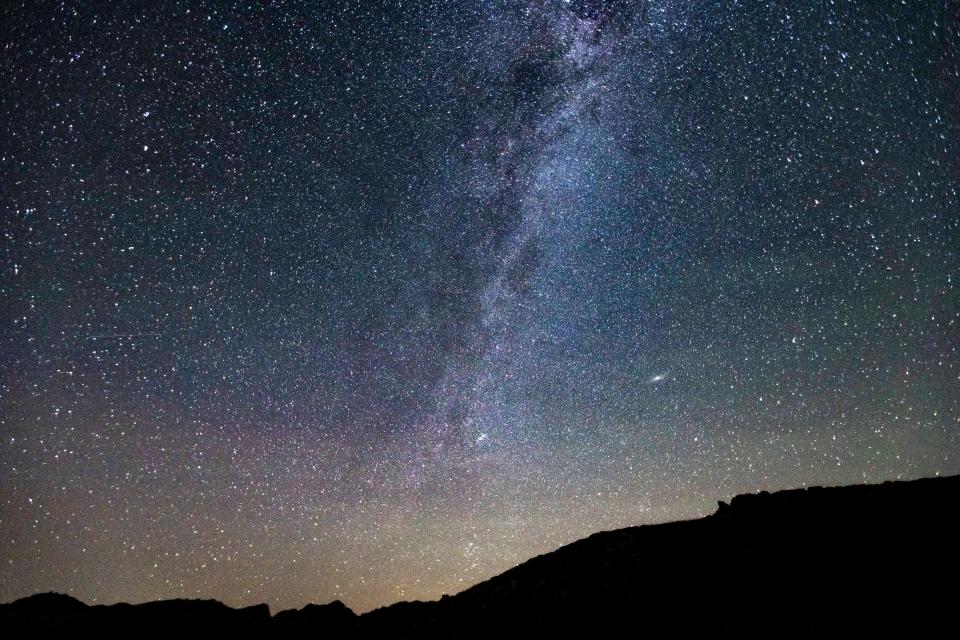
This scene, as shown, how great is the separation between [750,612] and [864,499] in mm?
3653

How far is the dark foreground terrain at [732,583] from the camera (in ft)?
22.6

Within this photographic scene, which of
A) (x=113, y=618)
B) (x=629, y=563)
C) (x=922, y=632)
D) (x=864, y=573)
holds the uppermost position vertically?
(x=113, y=618)

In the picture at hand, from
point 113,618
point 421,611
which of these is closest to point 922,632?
point 421,611

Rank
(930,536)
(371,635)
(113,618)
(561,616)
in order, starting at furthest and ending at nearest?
(113,618), (371,635), (561,616), (930,536)

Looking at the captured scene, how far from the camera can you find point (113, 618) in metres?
12.9

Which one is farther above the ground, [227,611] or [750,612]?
[227,611]

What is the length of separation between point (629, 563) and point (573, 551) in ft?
5.48

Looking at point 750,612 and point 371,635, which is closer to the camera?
point 750,612

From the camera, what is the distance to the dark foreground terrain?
689cm

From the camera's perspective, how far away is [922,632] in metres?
6.10

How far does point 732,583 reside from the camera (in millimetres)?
7965

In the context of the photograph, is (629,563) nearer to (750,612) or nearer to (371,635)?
(750,612)

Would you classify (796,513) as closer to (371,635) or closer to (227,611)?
(371,635)

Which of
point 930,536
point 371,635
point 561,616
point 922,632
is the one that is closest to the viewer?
point 922,632
